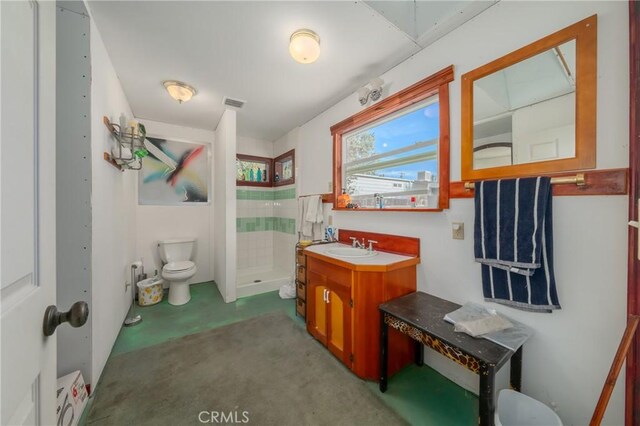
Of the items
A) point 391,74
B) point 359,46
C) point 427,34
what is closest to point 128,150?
point 359,46

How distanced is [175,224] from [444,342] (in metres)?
3.46

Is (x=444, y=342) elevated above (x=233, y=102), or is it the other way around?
(x=233, y=102)

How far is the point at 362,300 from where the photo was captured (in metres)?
1.60

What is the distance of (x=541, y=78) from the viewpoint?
1259 millimetres

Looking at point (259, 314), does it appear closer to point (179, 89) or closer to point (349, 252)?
point (349, 252)

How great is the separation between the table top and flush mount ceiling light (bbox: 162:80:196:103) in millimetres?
2561

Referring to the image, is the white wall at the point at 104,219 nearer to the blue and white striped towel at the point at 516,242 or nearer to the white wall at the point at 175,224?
the white wall at the point at 175,224

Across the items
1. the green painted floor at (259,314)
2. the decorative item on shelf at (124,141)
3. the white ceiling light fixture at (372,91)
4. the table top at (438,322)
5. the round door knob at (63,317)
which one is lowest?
the green painted floor at (259,314)

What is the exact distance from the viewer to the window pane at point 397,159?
1.82 metres

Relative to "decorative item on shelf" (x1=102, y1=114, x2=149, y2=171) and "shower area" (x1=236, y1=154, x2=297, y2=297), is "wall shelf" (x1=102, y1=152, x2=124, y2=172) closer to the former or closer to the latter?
"decorative item on shelf" (x1=102, y1=114, x2=149, y2=171)

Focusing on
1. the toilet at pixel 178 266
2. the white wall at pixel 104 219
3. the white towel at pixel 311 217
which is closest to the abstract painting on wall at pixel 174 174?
the toilet at pixel 178 266

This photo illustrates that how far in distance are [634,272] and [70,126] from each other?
2.83 m
